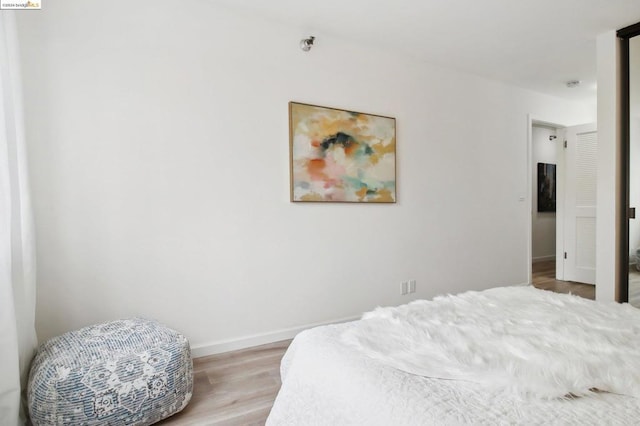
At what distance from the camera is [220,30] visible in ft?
8.50

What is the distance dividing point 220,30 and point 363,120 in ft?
4.59

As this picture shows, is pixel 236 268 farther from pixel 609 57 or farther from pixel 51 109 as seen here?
pixel 609 57

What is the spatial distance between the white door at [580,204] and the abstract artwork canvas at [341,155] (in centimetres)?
305

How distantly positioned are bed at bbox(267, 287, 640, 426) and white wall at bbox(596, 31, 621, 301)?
1926 millimetres

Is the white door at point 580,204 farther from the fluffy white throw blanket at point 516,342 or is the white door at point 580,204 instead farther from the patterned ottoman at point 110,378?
the patterned ottoman at point 110,378

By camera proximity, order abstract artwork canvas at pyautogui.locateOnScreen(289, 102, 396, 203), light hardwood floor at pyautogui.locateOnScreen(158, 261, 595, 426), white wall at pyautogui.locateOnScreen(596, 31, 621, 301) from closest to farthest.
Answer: light hardwood floor at pyautogui.locateOnScreen(158, 261, 595, 426) < abstract artwork canvas at pyautogui.locateOnScreen(289, 102, 396, 203) < white wall at pyautogui.locateOnScreen(596, 31, 621, 301)

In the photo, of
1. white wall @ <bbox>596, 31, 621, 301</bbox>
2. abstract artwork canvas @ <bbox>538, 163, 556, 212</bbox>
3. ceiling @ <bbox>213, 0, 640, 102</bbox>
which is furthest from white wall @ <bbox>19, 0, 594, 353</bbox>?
abstract artwork canvas @ <bbox>538, 163, 556, 212</bbox>

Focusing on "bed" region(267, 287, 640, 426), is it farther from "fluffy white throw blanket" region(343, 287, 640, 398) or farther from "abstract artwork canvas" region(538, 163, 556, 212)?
"abstract artwork canvas" region(538, 163, 556, 212)

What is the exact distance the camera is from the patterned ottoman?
60.6 inches

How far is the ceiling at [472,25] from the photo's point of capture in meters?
2.61

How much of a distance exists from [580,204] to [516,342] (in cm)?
457

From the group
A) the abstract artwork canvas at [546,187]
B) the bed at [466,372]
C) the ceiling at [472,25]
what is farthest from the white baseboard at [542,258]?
the bed at [466,372]

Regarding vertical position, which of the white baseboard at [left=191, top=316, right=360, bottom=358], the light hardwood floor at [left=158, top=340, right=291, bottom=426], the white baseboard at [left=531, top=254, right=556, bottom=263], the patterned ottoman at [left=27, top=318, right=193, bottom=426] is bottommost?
the white baseboard at [left=531, top=254, right=556, bottom=263]

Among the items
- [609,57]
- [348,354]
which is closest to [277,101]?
[348,354]
